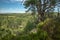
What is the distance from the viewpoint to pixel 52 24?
6.10m

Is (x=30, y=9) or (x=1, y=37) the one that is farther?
(x=30, y=9)

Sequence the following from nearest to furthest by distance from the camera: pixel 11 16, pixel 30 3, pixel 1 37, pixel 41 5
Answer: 1. pixel 1 37
2. pixel 41 5
3. pixel 30 3
4. pixel 11 16

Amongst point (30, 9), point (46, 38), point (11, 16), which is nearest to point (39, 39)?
point (46, 38)

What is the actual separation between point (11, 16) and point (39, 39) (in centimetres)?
1689

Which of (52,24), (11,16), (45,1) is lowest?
(11,16)

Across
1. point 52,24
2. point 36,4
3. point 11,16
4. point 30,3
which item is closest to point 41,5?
point 36,4

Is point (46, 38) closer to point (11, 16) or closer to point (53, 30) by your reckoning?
point (53, 30)

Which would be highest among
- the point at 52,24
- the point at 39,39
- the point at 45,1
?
the point at 45,1

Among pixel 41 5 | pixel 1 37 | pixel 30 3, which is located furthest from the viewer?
pixel 30 3

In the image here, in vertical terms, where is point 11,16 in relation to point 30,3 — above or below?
below

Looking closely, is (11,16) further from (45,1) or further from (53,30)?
(53,30)

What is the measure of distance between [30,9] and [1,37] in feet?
13.0

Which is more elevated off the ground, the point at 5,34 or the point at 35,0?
the point at 35,0

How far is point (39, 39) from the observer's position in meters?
6.04
